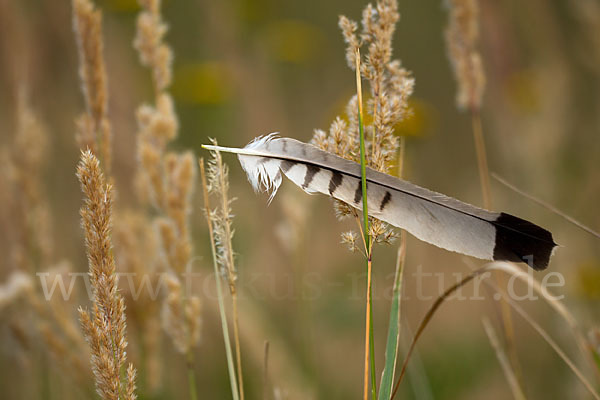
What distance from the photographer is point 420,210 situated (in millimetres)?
774

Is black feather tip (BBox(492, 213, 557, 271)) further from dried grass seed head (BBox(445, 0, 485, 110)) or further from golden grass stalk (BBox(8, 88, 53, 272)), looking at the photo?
golden grass stalk (BBox(8, 88, 53, 272))

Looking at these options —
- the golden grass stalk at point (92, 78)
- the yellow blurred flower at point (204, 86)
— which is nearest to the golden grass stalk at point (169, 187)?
the golden grass stalk at point (92, 78)

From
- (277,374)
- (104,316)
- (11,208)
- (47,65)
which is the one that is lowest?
(104,316)

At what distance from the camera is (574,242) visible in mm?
2141

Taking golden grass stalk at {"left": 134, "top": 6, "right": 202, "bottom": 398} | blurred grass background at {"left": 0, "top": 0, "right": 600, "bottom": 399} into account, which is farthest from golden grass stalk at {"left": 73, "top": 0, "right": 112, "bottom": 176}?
blurred grass background at {"left": 0, "top": 0, "right": 600, "bottom": 399}

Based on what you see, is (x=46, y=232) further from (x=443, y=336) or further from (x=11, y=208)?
(x=443, y=336)

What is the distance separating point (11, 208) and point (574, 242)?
77.2 inches

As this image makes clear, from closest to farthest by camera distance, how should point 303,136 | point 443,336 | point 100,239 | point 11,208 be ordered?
point 100,239
point 11,208
point 443,336
point 303,136

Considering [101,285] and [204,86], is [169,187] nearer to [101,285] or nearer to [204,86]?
[101,285]

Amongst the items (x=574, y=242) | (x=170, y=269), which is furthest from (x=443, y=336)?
(x=170, y=269)

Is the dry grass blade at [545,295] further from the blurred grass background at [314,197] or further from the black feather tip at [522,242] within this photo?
the blurred grass background at [314,197]

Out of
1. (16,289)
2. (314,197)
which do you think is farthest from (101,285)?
(314,197)

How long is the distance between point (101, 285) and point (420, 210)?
443 millimetres

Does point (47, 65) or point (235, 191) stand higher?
point (47, 65)
